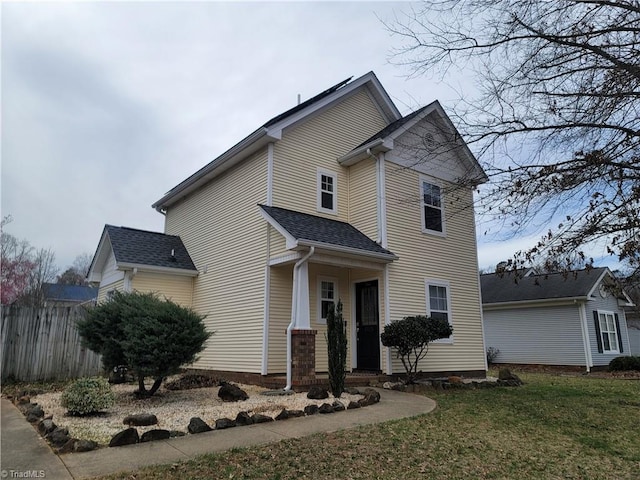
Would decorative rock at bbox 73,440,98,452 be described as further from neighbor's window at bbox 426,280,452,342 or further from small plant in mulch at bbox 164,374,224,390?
neighbor's window at bbox 426,280,452,342

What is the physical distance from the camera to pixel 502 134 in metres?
7.16

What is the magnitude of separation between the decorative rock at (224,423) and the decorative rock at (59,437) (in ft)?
5.86

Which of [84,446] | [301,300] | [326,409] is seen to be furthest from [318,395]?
[84,446]

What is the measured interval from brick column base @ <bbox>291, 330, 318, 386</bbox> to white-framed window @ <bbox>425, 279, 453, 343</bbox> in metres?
4.48

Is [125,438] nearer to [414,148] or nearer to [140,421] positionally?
[140,421]

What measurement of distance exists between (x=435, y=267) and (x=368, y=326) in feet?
9.41

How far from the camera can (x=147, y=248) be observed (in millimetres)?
13531

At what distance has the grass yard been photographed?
13.8 ft

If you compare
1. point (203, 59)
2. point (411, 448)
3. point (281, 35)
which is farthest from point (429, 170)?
point (411, 448)

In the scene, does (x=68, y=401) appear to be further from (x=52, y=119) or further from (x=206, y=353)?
(x=52, y=119)

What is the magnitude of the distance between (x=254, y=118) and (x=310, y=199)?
23.9ft

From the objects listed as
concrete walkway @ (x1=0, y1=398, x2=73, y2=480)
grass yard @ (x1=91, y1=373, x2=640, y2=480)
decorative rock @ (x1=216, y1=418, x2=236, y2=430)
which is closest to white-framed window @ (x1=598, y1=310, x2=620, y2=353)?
grass yard @ (x1=91, y1=373, x2=640, y2=480)

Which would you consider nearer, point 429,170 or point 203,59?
point 203,59

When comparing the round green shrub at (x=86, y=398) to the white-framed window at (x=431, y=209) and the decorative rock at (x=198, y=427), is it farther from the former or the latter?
the white-framed window at (x=431, y=209)
